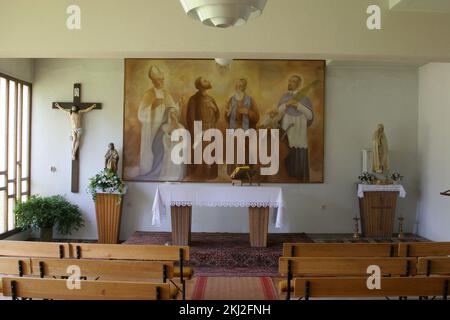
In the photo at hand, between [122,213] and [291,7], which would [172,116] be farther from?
[291,7]

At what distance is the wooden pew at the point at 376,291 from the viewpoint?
3.55 m

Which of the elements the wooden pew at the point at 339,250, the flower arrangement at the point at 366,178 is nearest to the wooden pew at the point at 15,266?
the wooden pew at the point at 339,250

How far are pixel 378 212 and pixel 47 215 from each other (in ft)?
20.3

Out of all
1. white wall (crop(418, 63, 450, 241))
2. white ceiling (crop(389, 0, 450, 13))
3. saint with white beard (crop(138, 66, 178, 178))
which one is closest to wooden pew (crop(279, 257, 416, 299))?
white ceiling (crop(389, 0, 450, 13))

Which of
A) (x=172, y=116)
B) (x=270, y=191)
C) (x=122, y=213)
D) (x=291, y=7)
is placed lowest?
(x=122, y=213)

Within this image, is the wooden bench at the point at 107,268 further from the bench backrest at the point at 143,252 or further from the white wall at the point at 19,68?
the white wall at the point at 19,68

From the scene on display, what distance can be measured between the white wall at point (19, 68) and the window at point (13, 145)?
10 centimetres

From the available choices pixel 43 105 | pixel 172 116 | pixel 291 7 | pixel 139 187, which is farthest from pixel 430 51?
pixel 43 105

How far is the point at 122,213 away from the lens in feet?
30.7

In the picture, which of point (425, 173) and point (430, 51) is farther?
point (425, 173)
